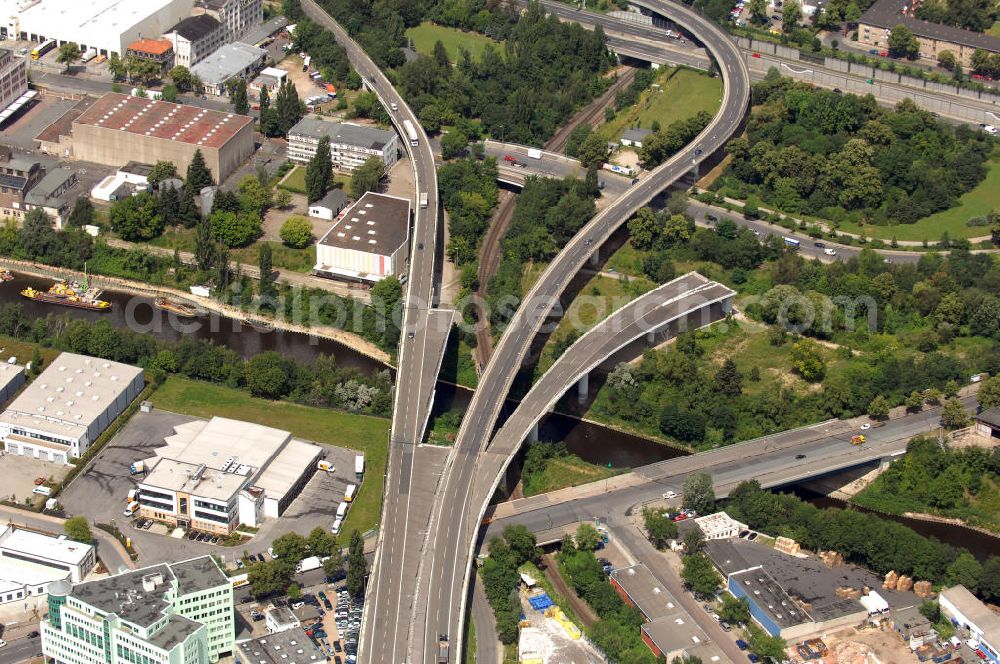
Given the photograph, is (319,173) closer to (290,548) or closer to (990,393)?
(290,548)

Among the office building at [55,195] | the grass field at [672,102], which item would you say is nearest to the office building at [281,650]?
the office building at [55,195]

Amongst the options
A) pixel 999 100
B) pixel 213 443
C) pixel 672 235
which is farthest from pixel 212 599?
pixel 999 100

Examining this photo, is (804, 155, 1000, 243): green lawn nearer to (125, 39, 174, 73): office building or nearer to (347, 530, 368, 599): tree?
(347, 530, 368, 599): tree

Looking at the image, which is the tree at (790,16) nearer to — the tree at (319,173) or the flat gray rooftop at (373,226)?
the flat gray rooftop at (373,226)

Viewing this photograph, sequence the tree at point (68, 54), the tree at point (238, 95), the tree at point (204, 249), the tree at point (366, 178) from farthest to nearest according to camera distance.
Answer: the tree at point (68, 54), the tree at point (238, 95), the tree at point (366, 178), the tree at point (204, 249)

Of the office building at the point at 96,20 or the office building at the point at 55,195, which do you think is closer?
the office building at the point at 55,195

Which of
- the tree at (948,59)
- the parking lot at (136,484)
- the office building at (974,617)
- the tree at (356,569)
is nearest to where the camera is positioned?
the office building at (974,617)

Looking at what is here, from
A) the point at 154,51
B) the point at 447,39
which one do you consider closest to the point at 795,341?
the point at 447,39

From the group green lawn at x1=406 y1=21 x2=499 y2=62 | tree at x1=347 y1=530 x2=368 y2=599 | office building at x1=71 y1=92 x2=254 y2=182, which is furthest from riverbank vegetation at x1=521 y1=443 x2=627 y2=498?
green lawn at x1=406 y1=21 x2=499 y2=62
